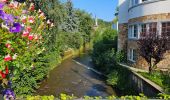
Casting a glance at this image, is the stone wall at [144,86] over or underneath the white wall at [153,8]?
underneath

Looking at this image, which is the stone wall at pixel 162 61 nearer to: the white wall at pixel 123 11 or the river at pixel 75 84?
the river at pixel 75 84

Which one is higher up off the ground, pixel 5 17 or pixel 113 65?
pixel 5 17

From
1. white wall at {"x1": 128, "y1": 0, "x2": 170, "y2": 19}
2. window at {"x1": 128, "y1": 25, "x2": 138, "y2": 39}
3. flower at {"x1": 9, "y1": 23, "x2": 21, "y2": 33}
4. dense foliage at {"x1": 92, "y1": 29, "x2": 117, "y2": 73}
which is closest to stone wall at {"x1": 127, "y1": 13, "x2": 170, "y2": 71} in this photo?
white wall at {"x1": 128, "y1": 0, "x2": 170, "y2": 19}

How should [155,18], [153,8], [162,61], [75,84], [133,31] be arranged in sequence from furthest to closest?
[133,31] < [75,84] < [153,8] < [155,18] < [162,61]

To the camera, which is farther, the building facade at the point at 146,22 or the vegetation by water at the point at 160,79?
the building facade at the point at 146,22

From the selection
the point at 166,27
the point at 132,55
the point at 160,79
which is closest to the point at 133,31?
the point at 132,55

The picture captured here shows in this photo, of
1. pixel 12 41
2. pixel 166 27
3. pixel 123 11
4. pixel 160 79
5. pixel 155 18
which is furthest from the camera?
pixel 123 11

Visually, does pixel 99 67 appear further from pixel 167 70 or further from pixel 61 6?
pixel 167 70

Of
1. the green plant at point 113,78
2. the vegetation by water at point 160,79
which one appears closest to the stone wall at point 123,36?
the green plant at point 113,78

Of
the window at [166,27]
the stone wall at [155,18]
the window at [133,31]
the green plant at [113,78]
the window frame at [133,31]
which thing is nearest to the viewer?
the window at [166,27]

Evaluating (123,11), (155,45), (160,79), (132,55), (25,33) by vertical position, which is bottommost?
(160,79)

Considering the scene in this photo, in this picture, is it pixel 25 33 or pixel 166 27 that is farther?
pixel 166 27

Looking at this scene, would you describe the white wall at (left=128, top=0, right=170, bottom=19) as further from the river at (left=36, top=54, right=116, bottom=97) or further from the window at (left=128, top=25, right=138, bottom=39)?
the river at (left=36, top=54, right=116, bottom=97)

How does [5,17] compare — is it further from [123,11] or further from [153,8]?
[123,11]
